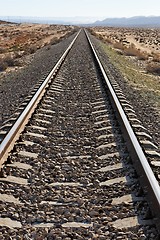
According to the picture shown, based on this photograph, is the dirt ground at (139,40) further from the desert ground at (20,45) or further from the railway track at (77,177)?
the railway track at (77,177)

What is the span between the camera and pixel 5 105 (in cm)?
1059

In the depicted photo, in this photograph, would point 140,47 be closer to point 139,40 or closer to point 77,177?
point 139,40

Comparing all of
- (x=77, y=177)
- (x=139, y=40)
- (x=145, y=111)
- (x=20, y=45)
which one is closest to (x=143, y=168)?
(x=77, y=177)

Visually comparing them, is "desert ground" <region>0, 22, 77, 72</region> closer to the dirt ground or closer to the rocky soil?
the dirt ground

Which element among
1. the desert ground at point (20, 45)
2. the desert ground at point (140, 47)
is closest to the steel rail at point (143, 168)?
the desert ground at point (20, 45)

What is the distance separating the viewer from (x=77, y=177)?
5457mm

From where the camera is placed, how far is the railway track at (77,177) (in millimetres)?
4148

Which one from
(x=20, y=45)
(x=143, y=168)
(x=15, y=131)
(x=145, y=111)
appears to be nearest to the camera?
(x=143, y=168)

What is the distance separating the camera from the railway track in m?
4.15

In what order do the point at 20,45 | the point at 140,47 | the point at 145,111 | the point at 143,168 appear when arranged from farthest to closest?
the point at 140,47 < the point at 20,45 < the point at 145,111 < the point at 143,168

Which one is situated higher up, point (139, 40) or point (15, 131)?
point (15, 131)

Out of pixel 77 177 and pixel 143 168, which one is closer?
pixel 143 168

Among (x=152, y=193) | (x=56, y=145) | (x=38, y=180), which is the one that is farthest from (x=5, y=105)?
(x=152, y=193)

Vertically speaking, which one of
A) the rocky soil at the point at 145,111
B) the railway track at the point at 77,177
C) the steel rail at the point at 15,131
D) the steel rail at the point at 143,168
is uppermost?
the steel rail at the point at 143,168
